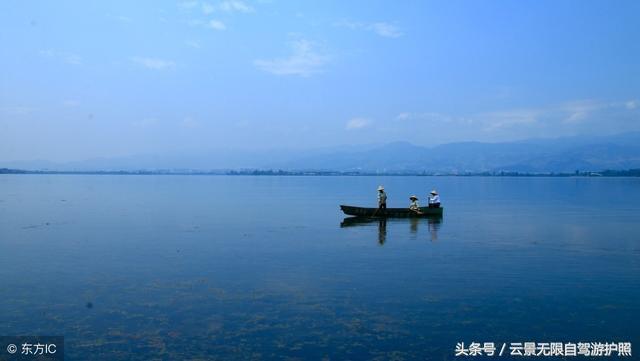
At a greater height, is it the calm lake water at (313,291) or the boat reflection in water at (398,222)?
the boat reflection in water at (398,222)

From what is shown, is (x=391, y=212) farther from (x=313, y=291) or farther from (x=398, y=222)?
(x=313, y=291)

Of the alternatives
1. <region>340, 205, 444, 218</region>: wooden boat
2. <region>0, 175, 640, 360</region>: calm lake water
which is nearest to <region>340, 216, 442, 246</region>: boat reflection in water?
<region>340, 205, 444, 218</region>: wooden boat

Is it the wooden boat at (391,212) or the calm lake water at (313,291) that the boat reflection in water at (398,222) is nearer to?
the wooden boat at (391,212)

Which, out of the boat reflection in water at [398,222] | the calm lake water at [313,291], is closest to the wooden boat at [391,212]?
the boat reflection in water at [398,222]

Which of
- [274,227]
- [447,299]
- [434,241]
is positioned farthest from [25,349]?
[274,227]

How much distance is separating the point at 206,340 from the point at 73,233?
30901mm

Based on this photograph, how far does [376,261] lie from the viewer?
30.3 meters

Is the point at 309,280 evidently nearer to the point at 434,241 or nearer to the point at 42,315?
the point at 42,315

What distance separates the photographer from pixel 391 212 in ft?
177

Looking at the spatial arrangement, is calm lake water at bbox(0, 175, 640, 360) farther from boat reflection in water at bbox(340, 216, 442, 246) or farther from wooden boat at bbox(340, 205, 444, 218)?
wooden boat at bbox(340, 205, 444, 218)

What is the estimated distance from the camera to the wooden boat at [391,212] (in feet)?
176

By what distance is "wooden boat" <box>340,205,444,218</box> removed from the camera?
5375 cm

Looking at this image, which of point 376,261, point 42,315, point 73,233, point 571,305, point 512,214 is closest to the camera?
point 42,315

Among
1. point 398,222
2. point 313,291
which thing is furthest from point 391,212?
point 313,291
